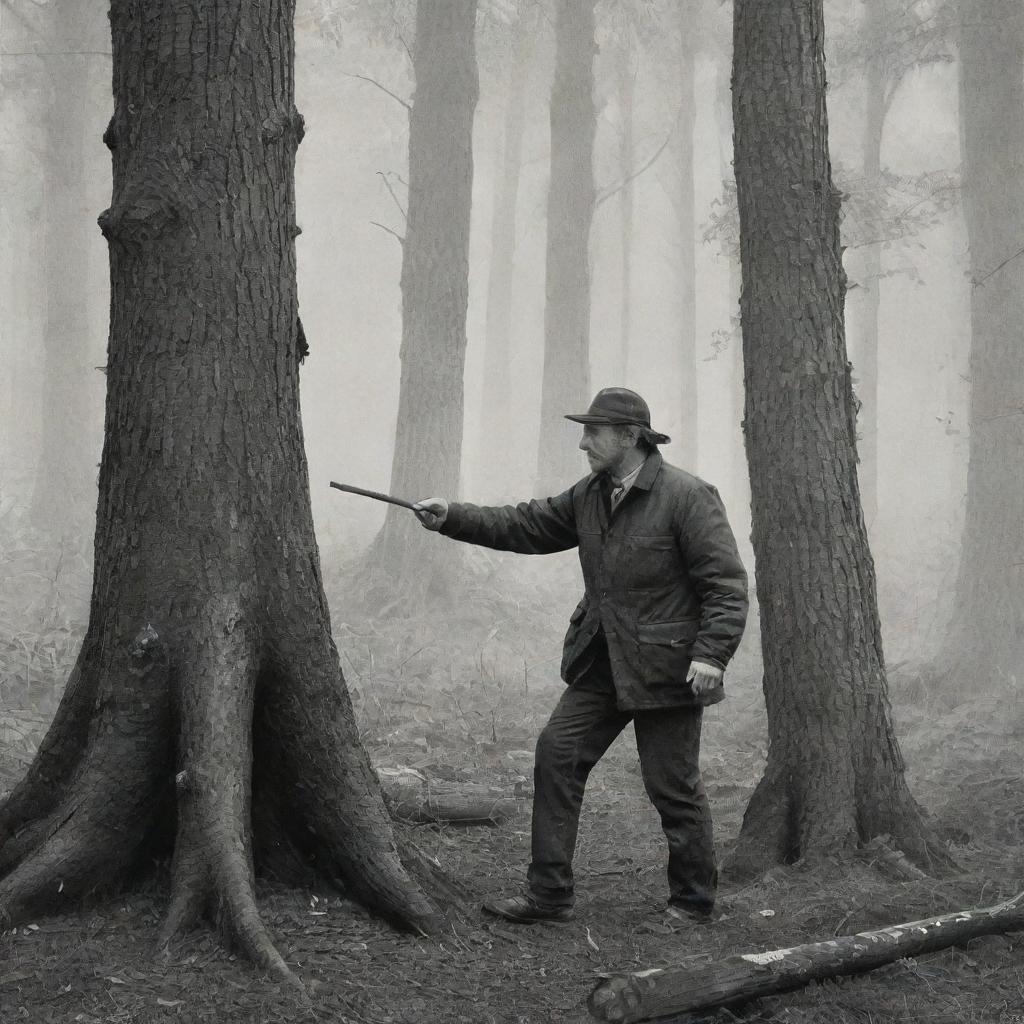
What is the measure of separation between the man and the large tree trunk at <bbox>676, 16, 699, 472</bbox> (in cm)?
1930

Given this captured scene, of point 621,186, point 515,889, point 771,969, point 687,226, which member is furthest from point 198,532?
point 687,226

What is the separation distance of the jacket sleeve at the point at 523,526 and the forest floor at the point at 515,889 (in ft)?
4.92

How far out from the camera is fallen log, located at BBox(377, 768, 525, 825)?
6.66m

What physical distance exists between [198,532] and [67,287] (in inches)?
556

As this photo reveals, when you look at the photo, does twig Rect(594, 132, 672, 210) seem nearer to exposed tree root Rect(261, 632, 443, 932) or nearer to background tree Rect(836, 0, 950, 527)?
background tree Rect(836, 0, 950, 527)

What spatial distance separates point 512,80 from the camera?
25.9 metres

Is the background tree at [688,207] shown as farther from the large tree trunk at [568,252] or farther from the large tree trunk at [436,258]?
the large tree trunk at [436,258]

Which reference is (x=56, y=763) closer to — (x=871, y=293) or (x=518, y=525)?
(x=518, y=525)

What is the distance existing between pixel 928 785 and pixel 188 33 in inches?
254

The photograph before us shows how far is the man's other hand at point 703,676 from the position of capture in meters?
5.05

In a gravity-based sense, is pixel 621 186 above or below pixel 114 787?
above

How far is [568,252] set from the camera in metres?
17.2

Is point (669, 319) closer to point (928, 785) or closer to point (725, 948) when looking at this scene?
point (928, 785)

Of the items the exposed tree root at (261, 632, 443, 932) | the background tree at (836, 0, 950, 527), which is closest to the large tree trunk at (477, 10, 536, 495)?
the background tree at (836, 0, 950, 527)
